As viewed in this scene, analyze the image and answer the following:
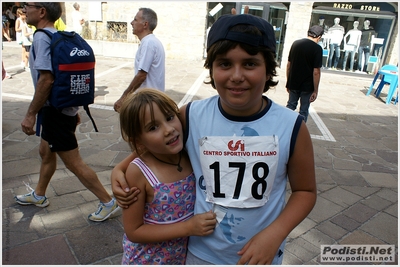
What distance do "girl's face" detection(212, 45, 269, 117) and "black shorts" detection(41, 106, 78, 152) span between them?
1772 millimetres

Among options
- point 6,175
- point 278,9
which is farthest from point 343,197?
point 278,9

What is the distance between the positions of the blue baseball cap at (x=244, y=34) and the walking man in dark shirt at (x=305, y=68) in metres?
3.86

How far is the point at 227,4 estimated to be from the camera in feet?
41.8

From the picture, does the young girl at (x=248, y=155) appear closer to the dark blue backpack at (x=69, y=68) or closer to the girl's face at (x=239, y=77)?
the girl's face at (x=239, y=77)

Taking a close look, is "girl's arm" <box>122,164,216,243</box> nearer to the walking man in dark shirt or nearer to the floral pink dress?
the floral pink dress

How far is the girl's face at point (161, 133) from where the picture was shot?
1233mm

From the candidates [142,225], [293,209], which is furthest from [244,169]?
[142,225]

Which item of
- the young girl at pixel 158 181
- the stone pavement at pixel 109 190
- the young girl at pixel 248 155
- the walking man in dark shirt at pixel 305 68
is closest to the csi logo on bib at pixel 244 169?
the young girl at pixel 248 155

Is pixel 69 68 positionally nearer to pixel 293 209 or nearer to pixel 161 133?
pixel 161 133

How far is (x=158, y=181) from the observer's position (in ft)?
4.13

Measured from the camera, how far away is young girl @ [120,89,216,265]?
1.23 metres

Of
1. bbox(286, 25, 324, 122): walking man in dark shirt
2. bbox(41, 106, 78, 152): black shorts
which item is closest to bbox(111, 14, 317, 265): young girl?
bbox(41, 106, 78, 152): black shorts

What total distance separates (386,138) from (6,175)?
590 cm

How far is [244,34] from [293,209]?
2.16ft
